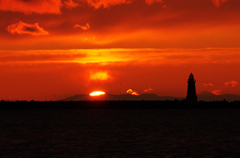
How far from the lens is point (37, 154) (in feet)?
130

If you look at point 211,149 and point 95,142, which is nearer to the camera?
point 211,149

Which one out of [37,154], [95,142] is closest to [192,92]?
[95,142]

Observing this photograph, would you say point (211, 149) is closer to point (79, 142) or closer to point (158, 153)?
point (158, 153)

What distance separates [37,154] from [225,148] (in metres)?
24.1

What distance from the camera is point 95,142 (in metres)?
49.8

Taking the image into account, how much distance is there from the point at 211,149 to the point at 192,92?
96.1m

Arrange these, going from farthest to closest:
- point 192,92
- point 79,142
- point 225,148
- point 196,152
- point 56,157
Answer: point 192,92 → point 79,142 → point 225,148 → point 196,152 → point 56,157

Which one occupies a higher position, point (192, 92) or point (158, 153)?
point (192, 92)

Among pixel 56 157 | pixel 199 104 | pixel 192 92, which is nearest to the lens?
pixel 56 157

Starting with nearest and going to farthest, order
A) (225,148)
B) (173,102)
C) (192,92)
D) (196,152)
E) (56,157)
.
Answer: (56,157) < (196,152) < (225,148) < (192,92) < (173,102)

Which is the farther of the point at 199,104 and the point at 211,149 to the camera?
the point at 199,104

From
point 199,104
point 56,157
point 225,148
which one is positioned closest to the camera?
point 56,157

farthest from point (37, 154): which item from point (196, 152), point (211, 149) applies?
point (211, 149)

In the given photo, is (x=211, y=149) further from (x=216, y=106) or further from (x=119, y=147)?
(x=216, y=106)
